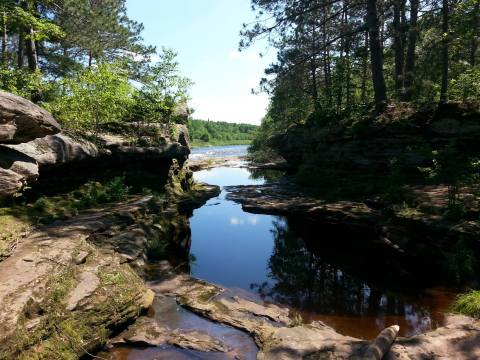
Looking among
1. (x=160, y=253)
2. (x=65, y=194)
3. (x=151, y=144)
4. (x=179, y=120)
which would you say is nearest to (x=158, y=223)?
(x=160, y=253)

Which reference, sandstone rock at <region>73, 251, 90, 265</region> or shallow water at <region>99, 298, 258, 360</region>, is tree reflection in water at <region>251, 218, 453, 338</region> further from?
sandstone rock at <region>73, 251, 90, 265</region>

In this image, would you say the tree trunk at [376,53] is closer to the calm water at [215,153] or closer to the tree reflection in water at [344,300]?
the tree reflection in water at [344,300]

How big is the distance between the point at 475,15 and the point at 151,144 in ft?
53.2

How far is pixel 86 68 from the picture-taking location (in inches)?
959

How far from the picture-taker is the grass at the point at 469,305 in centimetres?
849

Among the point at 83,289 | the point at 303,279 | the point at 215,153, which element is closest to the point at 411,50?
the point at 303,279

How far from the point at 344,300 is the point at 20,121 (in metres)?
9.80

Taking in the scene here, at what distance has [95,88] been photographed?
61.5ft

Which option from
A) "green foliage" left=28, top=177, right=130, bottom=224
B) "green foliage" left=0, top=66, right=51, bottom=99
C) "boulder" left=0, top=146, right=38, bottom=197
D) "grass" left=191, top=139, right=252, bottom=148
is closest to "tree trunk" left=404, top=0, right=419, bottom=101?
"green foliage" left=28, top=177, right=130, bottom=224

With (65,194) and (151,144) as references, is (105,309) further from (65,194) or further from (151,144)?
(151,144)

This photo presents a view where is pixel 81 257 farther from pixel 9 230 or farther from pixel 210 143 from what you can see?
pixel 210 143

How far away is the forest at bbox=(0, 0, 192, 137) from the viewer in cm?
1767

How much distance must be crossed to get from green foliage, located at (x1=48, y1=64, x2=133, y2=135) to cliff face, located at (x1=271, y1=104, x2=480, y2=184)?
12.5 metres

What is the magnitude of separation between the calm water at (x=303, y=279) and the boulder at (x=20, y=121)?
6635mm
